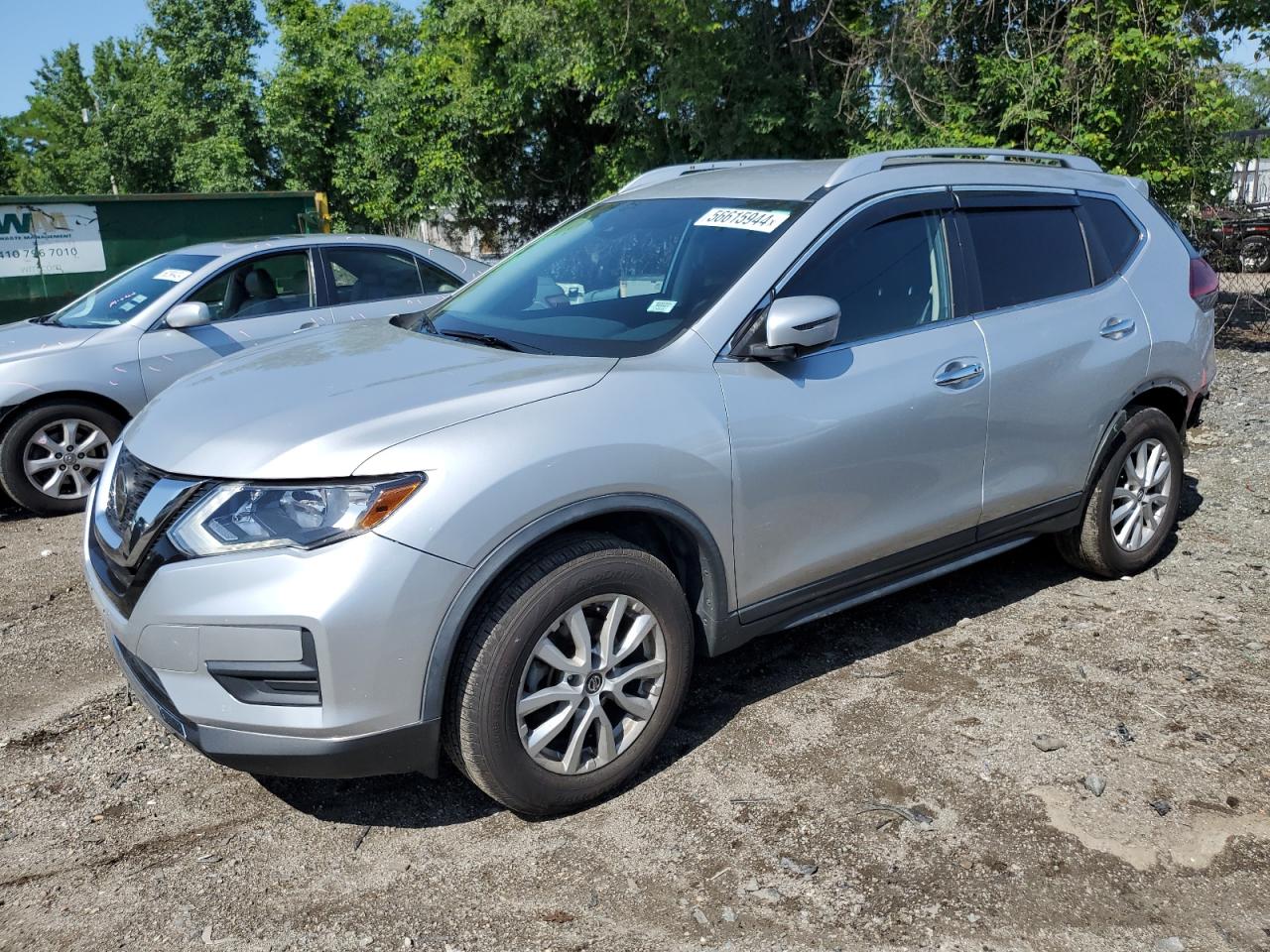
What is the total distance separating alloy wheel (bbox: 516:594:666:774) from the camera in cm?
296

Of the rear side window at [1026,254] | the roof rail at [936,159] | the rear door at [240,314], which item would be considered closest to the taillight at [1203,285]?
the roof rail at [936,159]

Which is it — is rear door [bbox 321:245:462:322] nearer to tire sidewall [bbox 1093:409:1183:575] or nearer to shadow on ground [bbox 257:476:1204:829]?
shadow on ground [bbox 257:476:1204:829]

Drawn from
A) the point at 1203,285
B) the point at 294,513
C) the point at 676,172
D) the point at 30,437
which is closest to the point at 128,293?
the point at 30,437

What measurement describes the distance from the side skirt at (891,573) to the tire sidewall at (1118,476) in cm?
19

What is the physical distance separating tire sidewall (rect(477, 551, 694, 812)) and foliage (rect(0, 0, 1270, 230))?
9308 mm

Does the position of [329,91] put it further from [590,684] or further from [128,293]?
[590,684]

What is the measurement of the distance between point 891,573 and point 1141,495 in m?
1.75

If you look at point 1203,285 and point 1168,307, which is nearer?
point 1168,307

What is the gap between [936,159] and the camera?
13.8 feet

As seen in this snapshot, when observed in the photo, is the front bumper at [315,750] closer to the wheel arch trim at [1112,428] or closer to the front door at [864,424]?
the front door at [864,424]

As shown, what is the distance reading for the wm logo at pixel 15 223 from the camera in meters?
11.4

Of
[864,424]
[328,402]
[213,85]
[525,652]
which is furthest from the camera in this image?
[213,85]

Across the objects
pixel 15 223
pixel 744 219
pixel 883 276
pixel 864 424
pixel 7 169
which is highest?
pixel 7 169

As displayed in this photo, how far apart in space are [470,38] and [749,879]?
71.0ft
